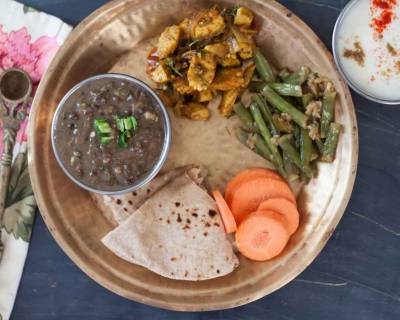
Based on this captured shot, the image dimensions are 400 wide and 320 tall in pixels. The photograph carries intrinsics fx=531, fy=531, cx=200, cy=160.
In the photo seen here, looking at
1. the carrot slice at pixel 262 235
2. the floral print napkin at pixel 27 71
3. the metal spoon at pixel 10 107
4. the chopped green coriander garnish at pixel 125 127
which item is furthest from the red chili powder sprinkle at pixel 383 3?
the metal spoon at pixel 10 107

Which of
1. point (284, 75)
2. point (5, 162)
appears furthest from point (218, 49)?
point (5, 162)

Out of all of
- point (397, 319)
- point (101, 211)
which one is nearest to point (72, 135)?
point (101, 211)

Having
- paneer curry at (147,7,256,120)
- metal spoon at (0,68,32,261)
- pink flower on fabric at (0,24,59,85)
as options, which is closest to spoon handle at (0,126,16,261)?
metal spoon at (0,68,32,261)

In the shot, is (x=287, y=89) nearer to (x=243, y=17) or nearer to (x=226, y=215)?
(x=243, y=17)

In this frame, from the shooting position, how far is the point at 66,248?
133 inches

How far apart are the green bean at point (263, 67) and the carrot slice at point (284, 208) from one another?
0.79 metres

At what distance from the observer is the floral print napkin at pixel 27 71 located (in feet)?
11.9

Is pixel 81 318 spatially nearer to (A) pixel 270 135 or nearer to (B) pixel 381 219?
(A) pixel 270 135

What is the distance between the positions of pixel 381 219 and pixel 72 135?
213 cm

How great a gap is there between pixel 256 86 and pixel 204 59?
1.41 ft

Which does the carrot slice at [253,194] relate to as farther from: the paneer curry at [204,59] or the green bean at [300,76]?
the green bean at [300,76]

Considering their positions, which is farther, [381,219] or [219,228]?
[381,219]

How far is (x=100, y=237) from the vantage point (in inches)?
139

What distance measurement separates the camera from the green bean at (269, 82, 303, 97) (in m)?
3.35
